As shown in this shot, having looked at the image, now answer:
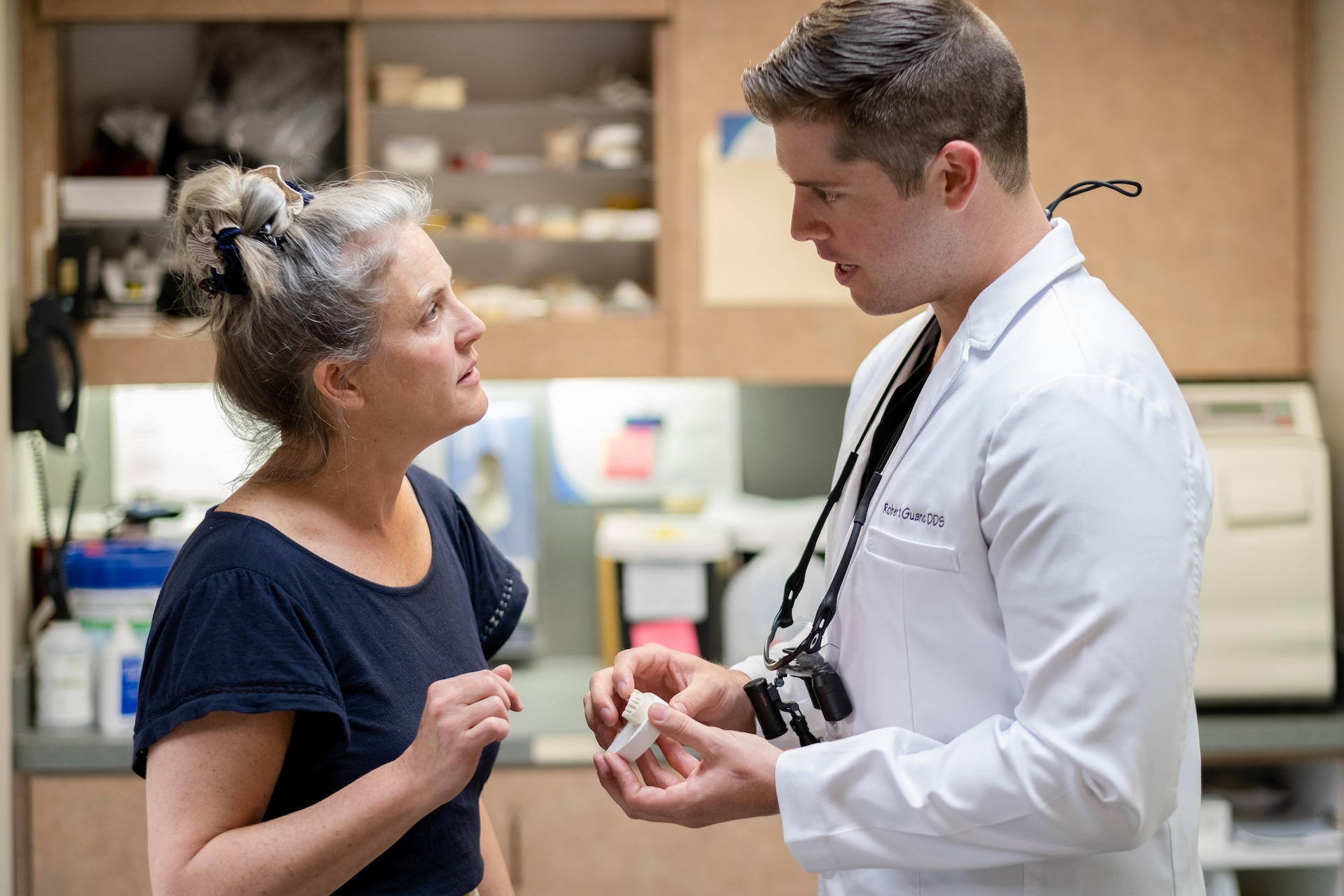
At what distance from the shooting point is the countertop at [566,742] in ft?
8.02

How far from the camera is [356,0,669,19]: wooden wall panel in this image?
2.62 m

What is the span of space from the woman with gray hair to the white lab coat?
1.24 feet

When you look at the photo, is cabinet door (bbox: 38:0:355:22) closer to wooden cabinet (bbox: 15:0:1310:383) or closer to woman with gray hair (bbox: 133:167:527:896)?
wooden cabinet (bbox: 15:0:1310:383)

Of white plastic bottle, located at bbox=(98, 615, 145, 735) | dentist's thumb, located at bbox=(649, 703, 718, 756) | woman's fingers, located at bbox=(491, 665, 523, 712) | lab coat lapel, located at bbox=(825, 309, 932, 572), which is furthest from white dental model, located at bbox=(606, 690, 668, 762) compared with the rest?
white plastic bottle, located at bbox=(98, 615, 145, 735)

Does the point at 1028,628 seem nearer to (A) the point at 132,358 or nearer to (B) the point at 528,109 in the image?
(B) the point at 528,109

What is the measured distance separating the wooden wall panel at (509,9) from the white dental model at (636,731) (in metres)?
1.86

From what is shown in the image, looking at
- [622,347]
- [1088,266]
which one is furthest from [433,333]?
[1088,266]

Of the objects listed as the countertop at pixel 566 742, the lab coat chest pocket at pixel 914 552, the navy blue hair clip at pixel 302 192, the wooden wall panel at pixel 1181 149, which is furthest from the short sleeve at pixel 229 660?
the wooden wall panel at pixel 1181 149

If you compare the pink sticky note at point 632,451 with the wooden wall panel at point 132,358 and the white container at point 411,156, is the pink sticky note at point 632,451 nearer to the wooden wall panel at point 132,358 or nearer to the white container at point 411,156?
the white container at point 411,156

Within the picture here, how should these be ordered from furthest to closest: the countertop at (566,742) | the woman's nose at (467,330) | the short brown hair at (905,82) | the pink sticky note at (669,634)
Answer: the pink sticky note at (669,634)
the countertop at (566,742)
the woman's nose at (467,330)
the short brown hair at (905,82)

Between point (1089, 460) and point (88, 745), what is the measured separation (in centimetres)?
223

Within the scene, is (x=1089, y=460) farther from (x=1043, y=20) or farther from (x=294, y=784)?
(x=1043, y=20)

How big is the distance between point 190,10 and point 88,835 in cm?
181

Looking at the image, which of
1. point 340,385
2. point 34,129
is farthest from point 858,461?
point 34,129
